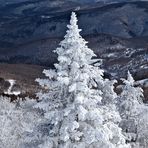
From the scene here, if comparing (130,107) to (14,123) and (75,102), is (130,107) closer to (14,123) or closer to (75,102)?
(75,102)

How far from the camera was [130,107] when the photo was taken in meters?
48.9

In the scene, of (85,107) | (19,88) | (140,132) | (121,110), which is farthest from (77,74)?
(19,88)

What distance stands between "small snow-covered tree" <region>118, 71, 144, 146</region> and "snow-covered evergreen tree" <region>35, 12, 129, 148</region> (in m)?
20.4

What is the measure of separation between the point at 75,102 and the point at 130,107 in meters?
22.4

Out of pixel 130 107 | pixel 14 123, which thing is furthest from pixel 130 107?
pixel 14 123

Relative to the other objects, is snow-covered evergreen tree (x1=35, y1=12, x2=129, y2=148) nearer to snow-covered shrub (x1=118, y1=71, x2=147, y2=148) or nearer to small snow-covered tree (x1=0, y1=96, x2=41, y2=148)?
small snow-covered tree (x1=0, y1=96, x2=41, y2=148)

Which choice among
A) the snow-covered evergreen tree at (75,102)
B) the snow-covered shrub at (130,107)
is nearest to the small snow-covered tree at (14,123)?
the snow-covered shrub at (130,107)

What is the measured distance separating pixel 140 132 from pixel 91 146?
2428cm

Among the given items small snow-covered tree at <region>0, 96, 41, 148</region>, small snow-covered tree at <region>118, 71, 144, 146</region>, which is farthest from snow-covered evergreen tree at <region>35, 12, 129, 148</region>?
small snow-covered tree at <region>118, 71, 144, 146</region>

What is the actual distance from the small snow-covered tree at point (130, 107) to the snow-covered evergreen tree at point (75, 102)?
20440 mm

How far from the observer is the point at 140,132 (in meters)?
51.6

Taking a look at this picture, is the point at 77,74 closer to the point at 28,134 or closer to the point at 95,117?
the point at 95,117

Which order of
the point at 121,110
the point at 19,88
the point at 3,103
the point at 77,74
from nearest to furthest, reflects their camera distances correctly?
the point at 77,74, the point at 121,110, the point at 3,103, the point at 19,88

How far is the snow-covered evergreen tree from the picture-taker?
26984 millimetres
